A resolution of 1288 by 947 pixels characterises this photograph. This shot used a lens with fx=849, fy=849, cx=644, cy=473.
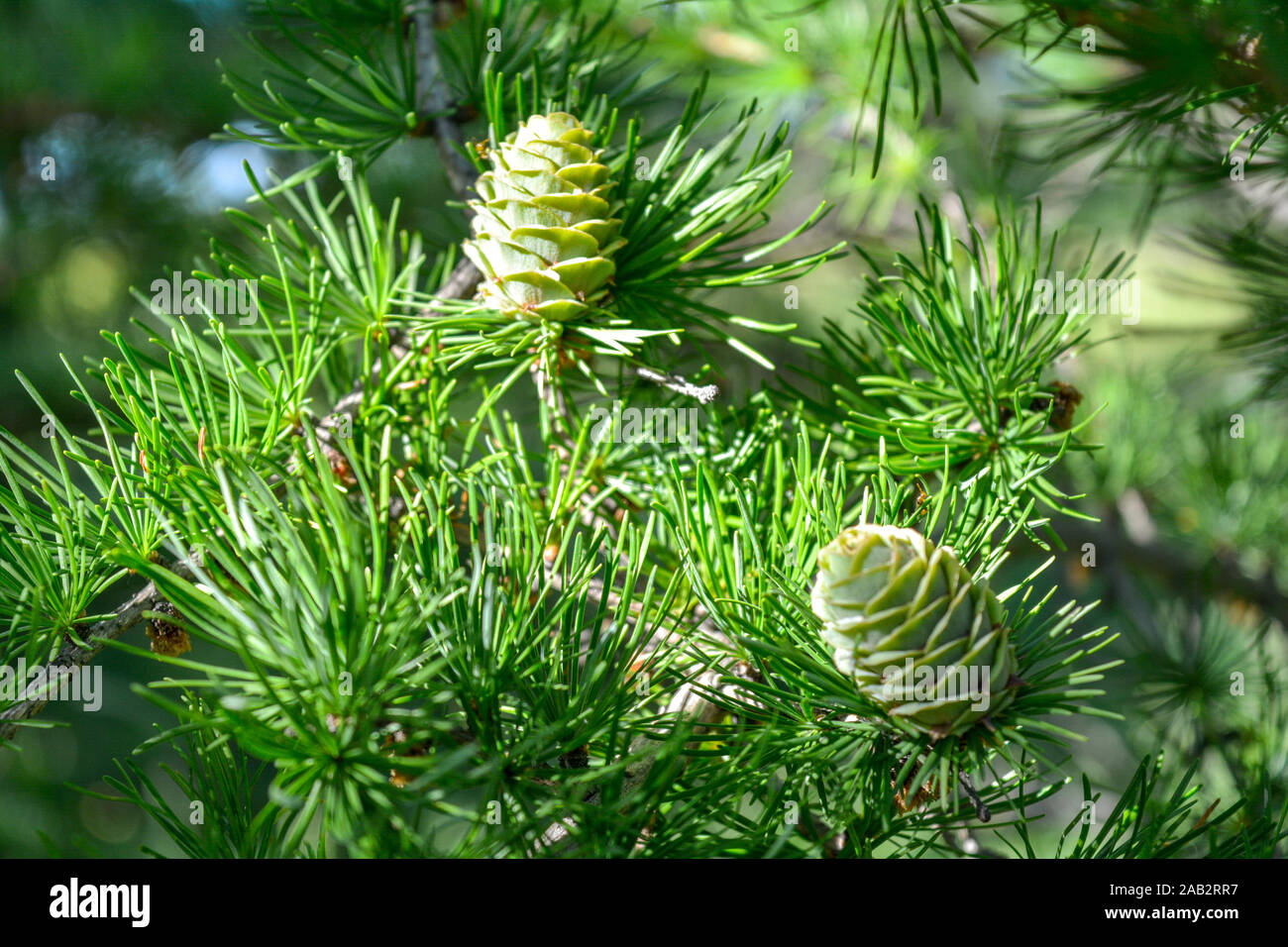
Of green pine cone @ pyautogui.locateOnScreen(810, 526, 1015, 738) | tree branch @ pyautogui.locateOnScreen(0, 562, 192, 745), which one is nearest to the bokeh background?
tree branch @ pyautogui.locateOnScreen(0, 562, 192, 745)

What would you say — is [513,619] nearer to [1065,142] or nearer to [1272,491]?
[1065,142]

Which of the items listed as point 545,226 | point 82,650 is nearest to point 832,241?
point 545,226

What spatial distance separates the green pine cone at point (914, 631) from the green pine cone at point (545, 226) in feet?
0.44

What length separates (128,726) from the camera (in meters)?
1.40

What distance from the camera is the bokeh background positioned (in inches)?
26.3

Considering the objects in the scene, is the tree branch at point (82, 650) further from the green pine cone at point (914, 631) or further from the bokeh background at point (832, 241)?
the green pine cone at point (914, 631)

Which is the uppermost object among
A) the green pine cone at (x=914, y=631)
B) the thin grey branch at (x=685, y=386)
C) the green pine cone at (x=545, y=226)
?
the green pine cone at (x=545, y=226)

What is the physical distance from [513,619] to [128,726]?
1.44 m

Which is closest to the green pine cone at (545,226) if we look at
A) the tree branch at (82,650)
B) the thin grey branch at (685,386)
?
the thin grey branch at (685,386)

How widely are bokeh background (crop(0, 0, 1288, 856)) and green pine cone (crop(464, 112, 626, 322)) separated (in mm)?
129

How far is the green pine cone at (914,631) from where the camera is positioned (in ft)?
0.81

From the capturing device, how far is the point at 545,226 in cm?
31

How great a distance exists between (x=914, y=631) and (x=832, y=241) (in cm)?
69

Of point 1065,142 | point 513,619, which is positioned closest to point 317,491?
point 513,619
